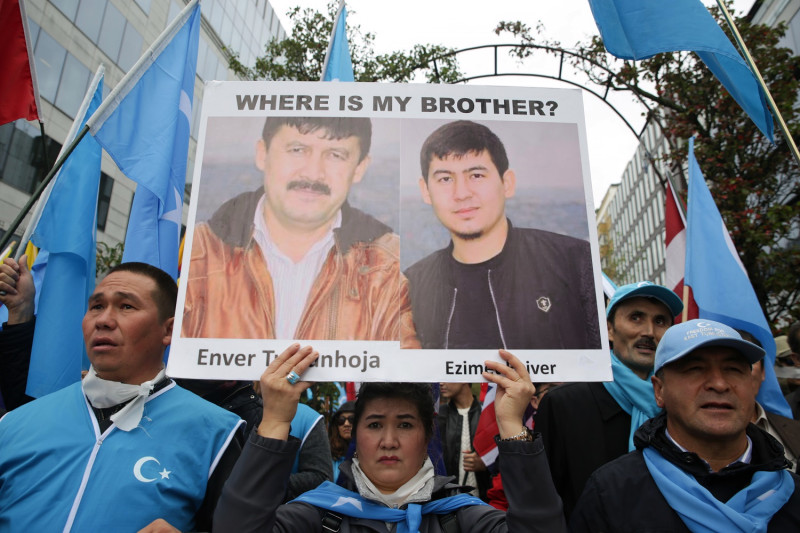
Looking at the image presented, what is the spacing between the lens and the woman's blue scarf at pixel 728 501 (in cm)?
176

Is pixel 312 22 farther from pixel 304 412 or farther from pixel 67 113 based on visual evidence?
pixel 67 113

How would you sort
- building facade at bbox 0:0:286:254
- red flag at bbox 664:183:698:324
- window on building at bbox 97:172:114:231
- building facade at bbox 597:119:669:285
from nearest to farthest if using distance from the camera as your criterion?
red flag at bbox 664:183:698:324
building facade at bbox 0:0:286:254
window on building at bbox 97:172:114:231
building facade at bbox 597:119:669:285

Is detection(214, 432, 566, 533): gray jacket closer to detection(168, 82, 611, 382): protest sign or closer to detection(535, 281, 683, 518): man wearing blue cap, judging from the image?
detection(168, 82, 611, 382): protest sign

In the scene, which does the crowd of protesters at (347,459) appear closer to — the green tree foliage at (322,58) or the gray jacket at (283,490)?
the gray jacket at (283,490)

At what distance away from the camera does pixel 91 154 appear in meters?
3.96

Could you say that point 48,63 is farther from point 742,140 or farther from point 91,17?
point 742,140

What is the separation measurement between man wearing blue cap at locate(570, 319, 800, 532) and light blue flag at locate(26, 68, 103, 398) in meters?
2.57

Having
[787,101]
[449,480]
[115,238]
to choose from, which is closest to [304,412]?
[449,480]

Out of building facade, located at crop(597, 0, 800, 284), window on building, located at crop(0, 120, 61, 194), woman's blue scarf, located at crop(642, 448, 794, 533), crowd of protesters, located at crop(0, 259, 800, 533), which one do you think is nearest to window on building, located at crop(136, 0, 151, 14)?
window on building, located at crop(0, 120, 61, 194)

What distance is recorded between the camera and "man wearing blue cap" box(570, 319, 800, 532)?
182cm

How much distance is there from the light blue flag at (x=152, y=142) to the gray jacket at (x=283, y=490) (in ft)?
6.43

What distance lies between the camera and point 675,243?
532 centimetres

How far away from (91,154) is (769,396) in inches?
177

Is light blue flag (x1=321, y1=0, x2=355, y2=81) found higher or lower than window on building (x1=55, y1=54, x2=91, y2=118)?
lower
